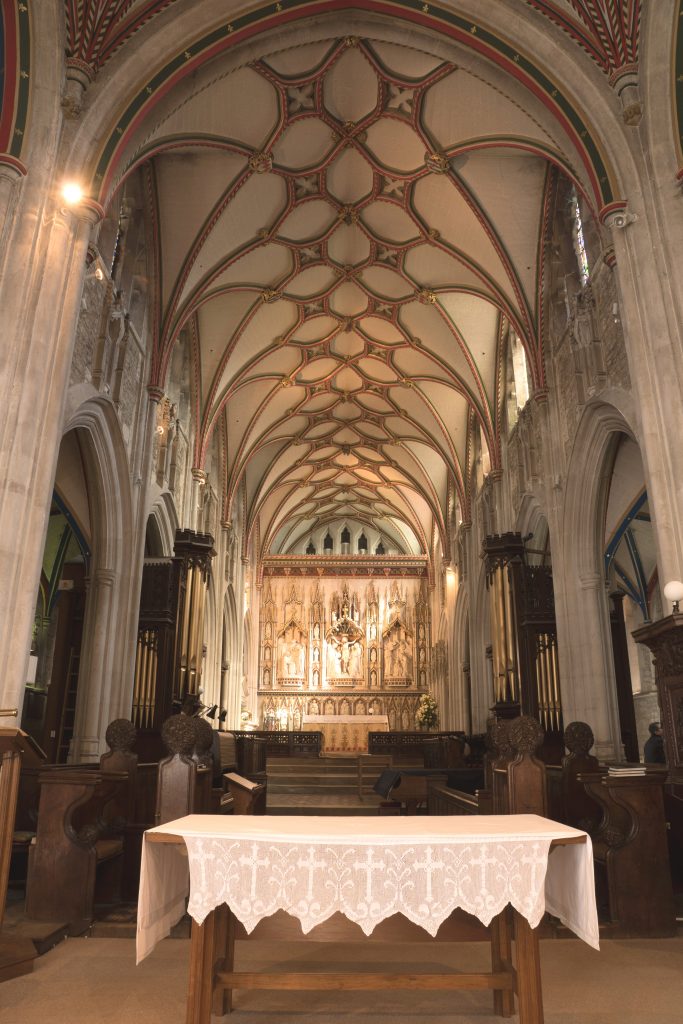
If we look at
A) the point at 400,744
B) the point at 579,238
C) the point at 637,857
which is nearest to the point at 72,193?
the point at 579,238

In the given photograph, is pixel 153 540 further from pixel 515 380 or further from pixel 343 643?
pixel 343 643

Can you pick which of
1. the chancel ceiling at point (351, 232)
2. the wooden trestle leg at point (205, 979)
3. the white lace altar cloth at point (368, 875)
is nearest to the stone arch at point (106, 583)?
the chancel ceiling at point (351, 232)

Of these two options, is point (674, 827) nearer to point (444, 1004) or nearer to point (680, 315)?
point (444, 1004)

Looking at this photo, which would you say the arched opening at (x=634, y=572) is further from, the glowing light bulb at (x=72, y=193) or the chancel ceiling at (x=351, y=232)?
the glowing light bulb at (x=72, y=193)

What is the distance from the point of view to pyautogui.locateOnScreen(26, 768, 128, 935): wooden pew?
217 inches

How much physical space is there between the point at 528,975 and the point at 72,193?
7.77m

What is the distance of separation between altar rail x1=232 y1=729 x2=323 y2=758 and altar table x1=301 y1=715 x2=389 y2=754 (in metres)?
5.29

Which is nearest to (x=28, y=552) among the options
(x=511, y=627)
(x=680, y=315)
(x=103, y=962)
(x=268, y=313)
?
(x=103, y=962)

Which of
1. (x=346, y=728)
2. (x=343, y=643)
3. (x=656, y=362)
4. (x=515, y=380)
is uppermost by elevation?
(x=515, y=380)

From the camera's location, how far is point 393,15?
9945mm

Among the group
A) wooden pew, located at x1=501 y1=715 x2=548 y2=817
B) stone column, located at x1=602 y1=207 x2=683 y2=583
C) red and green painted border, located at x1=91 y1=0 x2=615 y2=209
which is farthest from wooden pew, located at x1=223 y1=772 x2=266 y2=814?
red and green painted border, located at x1=91 y1=0 x2=615 y2=209

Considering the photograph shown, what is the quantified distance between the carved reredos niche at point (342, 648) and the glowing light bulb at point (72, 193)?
23.0 meters

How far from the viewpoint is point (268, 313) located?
17125mm

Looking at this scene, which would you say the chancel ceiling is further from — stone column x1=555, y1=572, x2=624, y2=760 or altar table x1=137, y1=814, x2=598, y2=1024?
altar table x1=137, y1=814, x2=598, y2=1024
